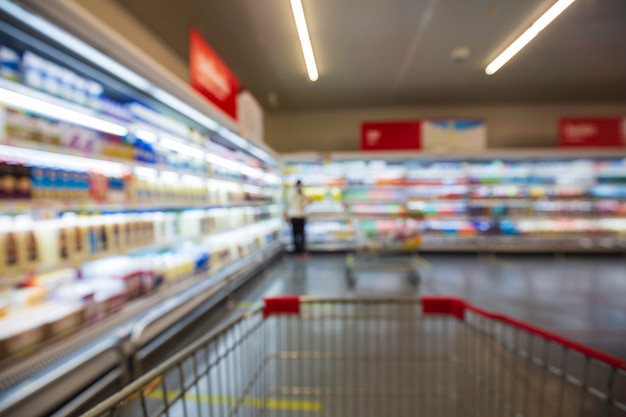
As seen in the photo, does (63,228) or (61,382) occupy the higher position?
(63,228)

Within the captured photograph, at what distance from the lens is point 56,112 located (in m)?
1.98

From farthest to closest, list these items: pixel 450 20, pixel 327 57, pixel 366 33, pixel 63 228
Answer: pixel 327 57
pixel 366 33
pixel 450 20
pixel 63 228

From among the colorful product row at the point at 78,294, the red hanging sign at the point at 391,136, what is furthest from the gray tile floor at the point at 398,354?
the red hanging sign at the point at 391,136

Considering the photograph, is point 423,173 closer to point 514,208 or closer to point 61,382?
point 514,208

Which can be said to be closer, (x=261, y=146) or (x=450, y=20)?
(x=450, y=20)

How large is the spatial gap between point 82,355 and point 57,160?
52.3 inches

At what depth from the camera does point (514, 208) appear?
23.3 feet

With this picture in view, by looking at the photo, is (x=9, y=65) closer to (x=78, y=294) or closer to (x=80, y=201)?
(x=80, y=201)

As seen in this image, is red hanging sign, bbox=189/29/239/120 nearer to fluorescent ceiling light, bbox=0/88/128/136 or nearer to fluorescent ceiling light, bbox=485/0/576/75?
fluorescent ceiling light, bbox=0/88/128/136

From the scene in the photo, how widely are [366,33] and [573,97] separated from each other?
650 cm

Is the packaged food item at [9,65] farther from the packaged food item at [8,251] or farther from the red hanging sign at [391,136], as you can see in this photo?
the red hanging sign at [391,136]

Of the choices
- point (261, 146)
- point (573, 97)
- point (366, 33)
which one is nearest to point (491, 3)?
point (366, 33)

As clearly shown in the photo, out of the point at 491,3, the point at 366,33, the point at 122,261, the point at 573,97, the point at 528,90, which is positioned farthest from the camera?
the point at 573,97

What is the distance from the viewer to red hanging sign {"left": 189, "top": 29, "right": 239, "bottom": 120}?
2.98m
